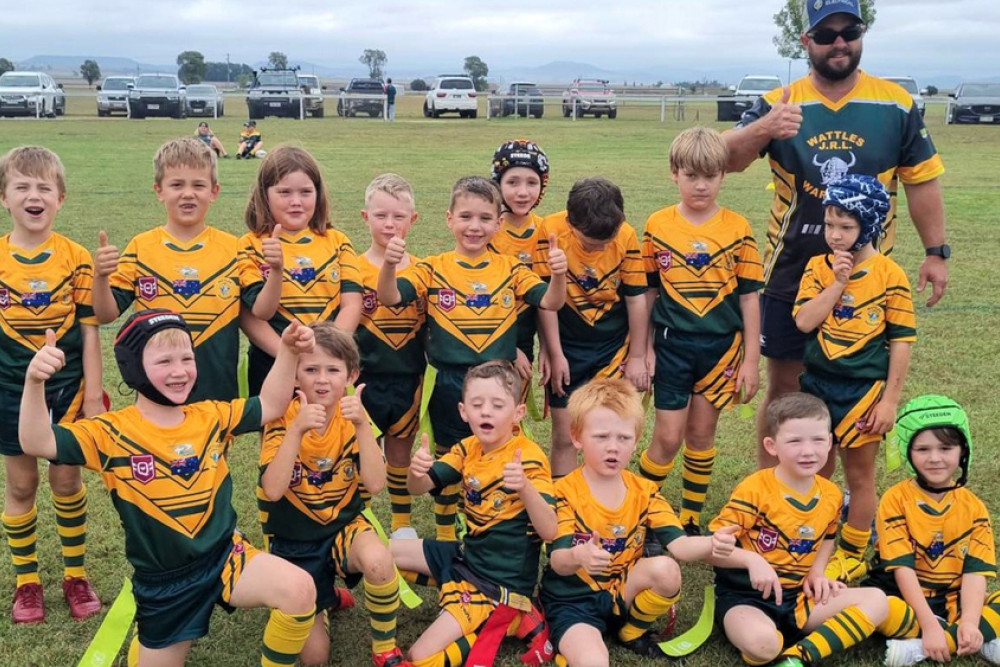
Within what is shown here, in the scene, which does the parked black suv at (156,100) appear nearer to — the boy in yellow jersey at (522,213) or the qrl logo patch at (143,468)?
the boy in yellow jersey at (522,213)

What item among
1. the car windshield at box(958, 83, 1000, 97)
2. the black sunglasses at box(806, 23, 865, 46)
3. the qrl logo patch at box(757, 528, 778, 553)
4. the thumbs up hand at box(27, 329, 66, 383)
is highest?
the car windshield at box(958, 83, 1000, 97)

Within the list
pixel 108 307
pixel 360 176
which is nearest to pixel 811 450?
pixel 108 307

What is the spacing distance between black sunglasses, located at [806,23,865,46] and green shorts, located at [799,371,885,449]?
1520 millimetres

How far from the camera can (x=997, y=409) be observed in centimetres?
622

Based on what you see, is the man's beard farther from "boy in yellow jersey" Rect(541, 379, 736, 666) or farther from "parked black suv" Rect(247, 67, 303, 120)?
"parked black suv" Rect(247, 67, 303, 120)

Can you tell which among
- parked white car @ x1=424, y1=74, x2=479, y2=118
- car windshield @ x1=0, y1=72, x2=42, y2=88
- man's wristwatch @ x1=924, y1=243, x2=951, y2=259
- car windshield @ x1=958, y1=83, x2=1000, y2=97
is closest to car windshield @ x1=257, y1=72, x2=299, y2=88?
parked white car @ x1=424, y1=74, x2=479, y2=118

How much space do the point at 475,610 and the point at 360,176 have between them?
14.7 m

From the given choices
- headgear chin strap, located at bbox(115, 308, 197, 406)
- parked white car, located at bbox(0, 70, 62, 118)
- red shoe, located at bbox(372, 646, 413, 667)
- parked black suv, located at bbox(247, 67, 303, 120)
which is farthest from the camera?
parked black suv, located at bbox(247, 67, 303, 120)

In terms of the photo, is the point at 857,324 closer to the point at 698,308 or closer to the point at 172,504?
the point at 698,308

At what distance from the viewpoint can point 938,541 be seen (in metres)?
3.71

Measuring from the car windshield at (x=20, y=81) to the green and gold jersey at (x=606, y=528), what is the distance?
1335 inches

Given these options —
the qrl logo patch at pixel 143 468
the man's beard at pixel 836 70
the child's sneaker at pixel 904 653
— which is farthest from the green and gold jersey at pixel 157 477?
the man's beard at pixel 836 70

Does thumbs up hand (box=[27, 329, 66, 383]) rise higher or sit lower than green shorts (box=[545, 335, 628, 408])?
higher

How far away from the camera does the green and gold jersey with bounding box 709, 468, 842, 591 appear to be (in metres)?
3.67
